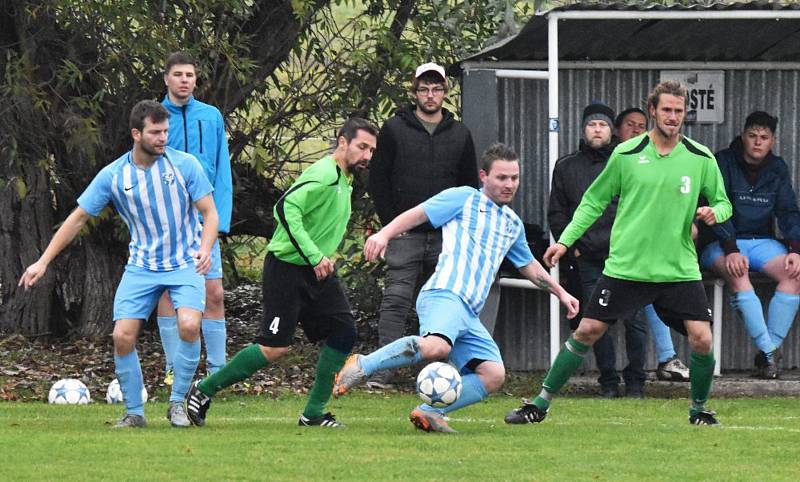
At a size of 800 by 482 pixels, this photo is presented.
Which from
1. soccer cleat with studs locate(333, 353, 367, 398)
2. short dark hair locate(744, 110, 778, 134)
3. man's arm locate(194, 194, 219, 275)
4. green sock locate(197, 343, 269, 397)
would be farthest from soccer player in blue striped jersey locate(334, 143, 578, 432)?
short dark hair locate(744, 110, 778, 134)

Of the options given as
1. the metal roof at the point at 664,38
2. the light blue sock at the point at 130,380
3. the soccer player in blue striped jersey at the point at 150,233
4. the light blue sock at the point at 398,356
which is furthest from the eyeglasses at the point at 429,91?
the light blue sock at the point at 130,380

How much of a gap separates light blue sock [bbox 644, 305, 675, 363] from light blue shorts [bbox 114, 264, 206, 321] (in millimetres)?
4151

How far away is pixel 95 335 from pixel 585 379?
4234mm

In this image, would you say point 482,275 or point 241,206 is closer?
point 482,275

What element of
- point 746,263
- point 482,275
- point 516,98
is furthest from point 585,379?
point 482,275

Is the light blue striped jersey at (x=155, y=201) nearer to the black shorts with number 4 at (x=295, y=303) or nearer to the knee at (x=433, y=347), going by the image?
the black shorts with number 4 at (x=295, y=303)

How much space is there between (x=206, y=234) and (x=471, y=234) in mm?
1494

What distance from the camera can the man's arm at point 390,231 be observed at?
9.16m

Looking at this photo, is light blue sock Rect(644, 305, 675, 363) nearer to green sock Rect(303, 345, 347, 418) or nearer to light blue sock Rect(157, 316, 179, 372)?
green sock Rect(303, 345, 347, 418)

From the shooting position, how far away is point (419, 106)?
483 inches

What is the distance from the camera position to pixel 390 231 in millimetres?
9398

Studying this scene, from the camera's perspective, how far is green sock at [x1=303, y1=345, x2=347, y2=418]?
32.8ft

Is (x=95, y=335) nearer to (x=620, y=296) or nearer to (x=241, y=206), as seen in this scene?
(x=241, y=206)

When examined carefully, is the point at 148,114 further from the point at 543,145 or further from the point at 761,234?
the point at 761,234
